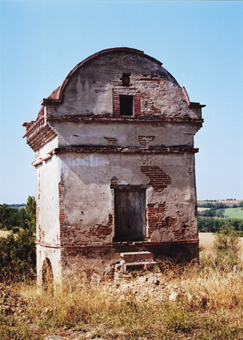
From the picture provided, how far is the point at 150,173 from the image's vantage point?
36.1ft

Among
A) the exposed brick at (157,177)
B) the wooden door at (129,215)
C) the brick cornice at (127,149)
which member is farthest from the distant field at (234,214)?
the wooden door at (129,215)

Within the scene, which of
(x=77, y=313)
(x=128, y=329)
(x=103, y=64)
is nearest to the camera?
(x=128, y=329)

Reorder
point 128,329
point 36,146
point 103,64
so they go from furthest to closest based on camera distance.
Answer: point 36,146
point 103,64
point 128,329

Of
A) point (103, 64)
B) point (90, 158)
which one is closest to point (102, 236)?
point (90, 158)

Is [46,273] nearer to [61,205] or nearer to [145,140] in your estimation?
[61,205]

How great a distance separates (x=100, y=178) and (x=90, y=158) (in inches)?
24.2

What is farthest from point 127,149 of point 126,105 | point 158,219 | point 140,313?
point 140,313

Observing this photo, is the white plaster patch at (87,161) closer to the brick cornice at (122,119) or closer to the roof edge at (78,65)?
the brick cornice at (122,119)

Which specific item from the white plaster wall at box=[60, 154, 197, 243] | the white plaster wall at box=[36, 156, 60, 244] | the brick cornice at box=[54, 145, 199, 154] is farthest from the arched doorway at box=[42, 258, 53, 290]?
the brick cornice at box=[54, 145, 199, 154]

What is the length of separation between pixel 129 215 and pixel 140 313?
374 cm

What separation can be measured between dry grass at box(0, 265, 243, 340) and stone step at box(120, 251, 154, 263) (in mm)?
750

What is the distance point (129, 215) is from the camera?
1095cm

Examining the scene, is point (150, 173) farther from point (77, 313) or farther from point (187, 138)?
point (77, 313)

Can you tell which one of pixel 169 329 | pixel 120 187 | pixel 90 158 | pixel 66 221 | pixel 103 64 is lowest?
pixel 169 329
